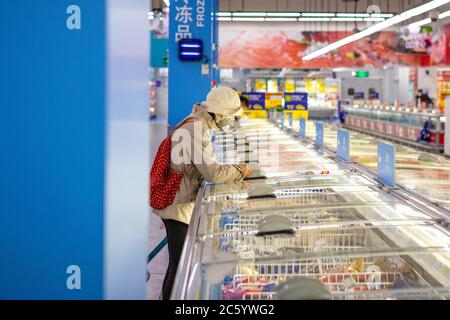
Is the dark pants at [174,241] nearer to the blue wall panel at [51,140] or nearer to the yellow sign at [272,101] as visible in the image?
the blue wall panel at [51,140]

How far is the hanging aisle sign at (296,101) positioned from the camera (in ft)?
61.9

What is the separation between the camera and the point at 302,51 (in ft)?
84.6

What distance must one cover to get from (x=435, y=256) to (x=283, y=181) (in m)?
1.90

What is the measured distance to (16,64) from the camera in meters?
1.60

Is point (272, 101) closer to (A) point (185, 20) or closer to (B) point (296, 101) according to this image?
(B) point (296, 101)

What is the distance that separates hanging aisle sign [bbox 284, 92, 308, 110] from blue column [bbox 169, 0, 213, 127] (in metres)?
7.06

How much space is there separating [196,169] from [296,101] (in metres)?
15.3

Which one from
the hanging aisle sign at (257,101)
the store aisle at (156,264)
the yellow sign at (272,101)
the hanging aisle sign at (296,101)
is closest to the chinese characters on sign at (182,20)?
the store aisle at (156,264)

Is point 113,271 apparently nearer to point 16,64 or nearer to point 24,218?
point 24,218

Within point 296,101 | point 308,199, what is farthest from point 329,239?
point 296,101

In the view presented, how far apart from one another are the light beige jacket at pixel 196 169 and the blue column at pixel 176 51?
316 inches

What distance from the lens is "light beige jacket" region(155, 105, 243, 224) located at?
12.3 feet

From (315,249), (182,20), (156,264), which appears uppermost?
(182,20)
